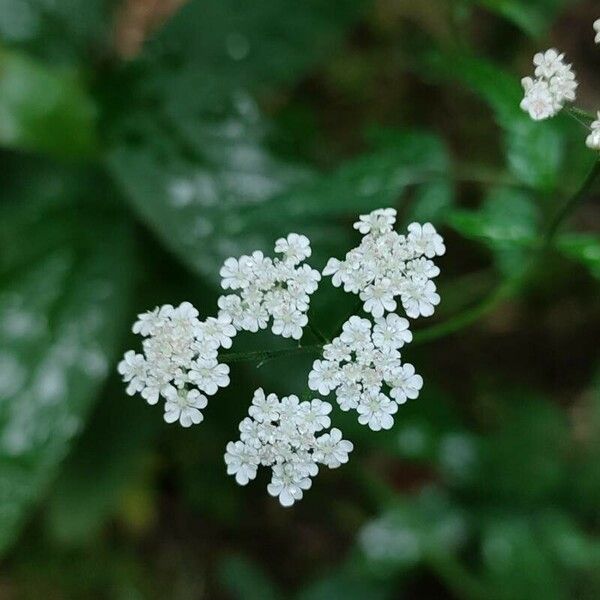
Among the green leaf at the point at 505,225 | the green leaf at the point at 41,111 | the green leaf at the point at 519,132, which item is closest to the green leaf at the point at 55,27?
the green leaf at the point at 41,111

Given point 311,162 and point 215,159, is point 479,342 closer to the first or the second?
point 311,162

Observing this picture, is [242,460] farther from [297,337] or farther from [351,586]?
[351,586]

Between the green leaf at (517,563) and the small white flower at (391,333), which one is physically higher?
the green leaf at (517,563)

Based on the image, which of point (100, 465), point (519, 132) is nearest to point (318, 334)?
point (519, 132)

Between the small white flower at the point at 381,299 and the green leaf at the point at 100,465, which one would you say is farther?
the green leaf at the point at 100,465

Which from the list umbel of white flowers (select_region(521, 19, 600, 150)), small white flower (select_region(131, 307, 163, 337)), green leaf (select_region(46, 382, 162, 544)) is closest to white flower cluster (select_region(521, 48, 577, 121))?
umbel of white flowers (select_region(521, 19, 600, 150))

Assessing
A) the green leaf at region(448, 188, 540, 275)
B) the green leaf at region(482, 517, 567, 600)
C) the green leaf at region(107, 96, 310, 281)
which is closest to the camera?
the green leaf at region(448, 188, 540, 275)

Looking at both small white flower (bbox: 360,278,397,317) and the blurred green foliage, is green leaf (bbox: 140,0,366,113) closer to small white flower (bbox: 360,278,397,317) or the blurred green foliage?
the blurred green foliage

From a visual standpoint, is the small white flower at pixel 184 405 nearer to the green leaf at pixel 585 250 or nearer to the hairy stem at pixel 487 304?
the hairy stem at pixel 487 304
